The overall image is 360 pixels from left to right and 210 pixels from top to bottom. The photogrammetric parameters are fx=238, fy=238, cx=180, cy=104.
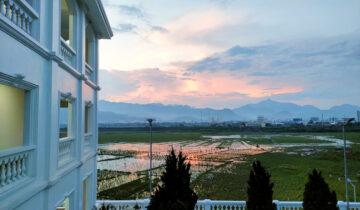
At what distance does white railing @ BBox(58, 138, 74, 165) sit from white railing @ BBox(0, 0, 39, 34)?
8.55 feet

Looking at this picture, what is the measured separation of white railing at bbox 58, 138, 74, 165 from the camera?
213 inches

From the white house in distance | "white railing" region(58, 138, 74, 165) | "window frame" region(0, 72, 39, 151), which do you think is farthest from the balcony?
"window frame" region(0, 72, 39, 151)

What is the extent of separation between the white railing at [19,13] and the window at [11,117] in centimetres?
151

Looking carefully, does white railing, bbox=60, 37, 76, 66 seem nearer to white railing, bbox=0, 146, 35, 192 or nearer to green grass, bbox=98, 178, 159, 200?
white railing, bbox=0, 146, 35, 192

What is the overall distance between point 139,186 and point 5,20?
1698 cm

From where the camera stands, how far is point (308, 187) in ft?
24.1

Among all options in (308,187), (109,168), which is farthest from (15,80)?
(109,168)

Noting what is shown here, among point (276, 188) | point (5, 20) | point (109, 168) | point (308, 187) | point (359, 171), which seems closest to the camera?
point (5, 20)

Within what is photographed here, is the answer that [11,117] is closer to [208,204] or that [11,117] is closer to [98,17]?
[98,17]

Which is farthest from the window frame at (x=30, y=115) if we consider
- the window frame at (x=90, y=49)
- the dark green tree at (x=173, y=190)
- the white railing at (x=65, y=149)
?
the window frame at (x=90, y=49)

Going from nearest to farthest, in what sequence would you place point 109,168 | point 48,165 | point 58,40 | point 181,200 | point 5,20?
1. point 5,20
2. point 48,165
3. point 58,40
4. point 181,200
5. point 109,168

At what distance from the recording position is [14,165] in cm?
355

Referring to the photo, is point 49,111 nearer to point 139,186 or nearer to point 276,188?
point 139,186

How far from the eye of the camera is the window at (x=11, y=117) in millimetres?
4672
